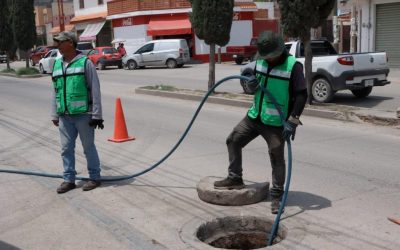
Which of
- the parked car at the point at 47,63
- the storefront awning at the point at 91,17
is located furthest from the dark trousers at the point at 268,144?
the storefront awning at the point at 91,17

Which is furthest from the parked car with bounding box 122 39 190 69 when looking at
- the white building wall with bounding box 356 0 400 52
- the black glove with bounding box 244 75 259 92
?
the black glove with bounding box 244 75 259 92

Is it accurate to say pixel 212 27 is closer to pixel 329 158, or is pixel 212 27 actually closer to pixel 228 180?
pixel 329 158

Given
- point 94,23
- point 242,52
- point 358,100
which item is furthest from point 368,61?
point 94,23

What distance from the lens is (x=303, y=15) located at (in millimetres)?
11258

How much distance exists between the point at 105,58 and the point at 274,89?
30.5 metres

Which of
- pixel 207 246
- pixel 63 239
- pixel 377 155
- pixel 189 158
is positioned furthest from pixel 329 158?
pixel 63 239

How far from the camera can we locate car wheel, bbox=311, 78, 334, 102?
41.2ft

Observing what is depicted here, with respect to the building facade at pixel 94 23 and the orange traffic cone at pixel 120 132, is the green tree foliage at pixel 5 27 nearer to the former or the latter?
the building facade at pixel 94 23

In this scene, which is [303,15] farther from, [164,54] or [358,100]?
[164,54]

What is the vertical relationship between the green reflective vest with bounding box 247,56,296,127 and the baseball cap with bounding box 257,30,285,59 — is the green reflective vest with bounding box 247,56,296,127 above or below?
below

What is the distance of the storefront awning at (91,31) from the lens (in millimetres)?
46531

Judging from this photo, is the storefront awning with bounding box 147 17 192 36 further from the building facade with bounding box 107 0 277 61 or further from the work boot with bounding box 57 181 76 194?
the work boot with bounding box 57 181 76 194

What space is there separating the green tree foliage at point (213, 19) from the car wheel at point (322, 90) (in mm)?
3653

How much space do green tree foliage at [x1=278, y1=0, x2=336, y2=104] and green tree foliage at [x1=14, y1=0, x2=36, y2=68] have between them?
22650 millimetres
